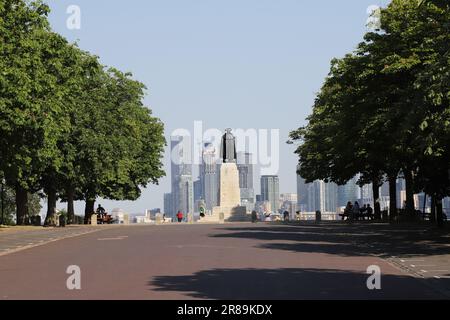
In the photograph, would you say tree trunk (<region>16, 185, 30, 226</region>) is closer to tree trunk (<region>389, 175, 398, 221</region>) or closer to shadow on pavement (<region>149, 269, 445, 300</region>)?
tree trunk (<region>389, 175, 398, 221</region>)

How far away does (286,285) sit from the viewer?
19.2 meters

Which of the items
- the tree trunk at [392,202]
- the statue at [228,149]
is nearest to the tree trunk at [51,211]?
the tree trunk at [392,202]

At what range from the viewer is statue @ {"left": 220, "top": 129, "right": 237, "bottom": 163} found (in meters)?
95.9

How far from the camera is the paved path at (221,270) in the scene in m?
17.7

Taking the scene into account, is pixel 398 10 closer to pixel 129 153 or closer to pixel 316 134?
pixel 316 134

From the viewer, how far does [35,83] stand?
148 ft

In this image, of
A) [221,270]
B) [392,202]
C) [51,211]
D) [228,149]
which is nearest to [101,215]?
[51,211]

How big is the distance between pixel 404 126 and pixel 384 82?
10.7 metres

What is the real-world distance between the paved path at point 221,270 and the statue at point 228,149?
59673 mm

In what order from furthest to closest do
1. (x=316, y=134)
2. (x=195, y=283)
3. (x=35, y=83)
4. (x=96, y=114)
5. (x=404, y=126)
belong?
1. (x=316, y=134)
2. (x=96, y=114)
3. (x=35, y=83)
4. (x=404, y=126)
5. (x=195, y=283)

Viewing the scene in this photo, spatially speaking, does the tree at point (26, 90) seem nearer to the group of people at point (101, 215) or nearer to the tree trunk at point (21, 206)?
the tree trunk at point (21, 206)

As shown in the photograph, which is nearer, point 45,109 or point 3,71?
point 3,71
